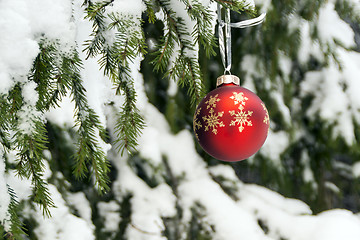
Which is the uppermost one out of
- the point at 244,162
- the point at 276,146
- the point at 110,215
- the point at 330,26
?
the point at 330,26

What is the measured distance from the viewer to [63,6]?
84 cm

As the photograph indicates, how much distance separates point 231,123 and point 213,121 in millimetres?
48

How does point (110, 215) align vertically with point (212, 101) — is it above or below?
below

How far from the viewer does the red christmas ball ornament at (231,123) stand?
96 cm

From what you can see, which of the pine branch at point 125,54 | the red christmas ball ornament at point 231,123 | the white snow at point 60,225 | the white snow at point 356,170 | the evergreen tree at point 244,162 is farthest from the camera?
the white snow at point 356,170

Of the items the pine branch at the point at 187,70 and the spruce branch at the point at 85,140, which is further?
the pine branch at the point at 187,70

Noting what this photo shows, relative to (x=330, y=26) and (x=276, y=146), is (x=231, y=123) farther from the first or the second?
(x=330, y=26)

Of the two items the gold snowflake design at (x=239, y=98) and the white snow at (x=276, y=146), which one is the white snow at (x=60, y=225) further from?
the gold snowflake design at (x=239, y=98)

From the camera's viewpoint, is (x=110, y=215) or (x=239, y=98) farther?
(x=110, y=215)

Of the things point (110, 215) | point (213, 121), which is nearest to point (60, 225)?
point (110, 215)

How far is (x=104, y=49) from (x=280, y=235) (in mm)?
1381

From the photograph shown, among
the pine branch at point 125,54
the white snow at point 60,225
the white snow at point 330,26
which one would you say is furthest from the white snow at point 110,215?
the white snow at point 330,26

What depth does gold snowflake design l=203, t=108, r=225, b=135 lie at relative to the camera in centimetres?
97

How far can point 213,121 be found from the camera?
3.21 feet
